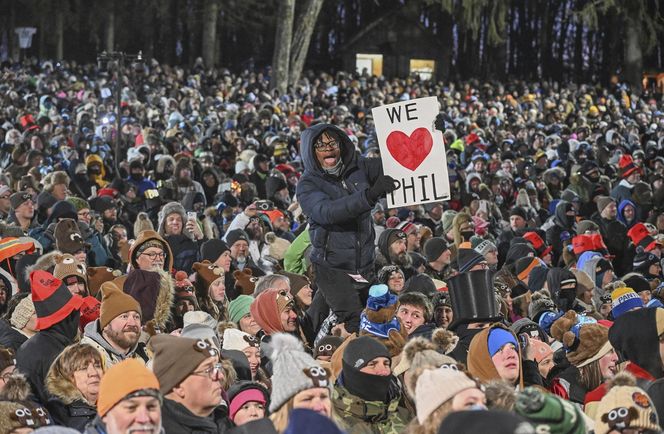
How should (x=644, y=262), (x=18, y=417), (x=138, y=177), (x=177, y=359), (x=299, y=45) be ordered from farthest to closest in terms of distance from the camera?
(x=299, y=45) < (x=138, y=177) < (x=644, y=262) < (x=177, y=359) < (x=18, y=417)

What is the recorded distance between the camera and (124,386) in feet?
16.6

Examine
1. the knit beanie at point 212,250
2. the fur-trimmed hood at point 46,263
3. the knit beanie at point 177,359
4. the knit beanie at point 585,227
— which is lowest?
the knit beanie at point 585,227

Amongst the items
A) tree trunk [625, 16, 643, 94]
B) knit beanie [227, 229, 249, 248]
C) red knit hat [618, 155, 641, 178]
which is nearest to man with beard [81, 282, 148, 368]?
knit beanie [227, 229, 249, 248]

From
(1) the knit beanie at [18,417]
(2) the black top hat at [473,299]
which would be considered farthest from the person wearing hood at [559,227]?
(1) the knit beanie at [18,417]

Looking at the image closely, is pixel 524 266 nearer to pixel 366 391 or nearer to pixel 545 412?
pixel 366 391

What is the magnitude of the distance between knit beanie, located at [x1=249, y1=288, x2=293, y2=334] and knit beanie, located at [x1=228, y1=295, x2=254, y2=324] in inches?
10.6

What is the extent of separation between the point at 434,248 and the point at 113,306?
5.15 metres

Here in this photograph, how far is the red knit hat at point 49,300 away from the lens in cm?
746

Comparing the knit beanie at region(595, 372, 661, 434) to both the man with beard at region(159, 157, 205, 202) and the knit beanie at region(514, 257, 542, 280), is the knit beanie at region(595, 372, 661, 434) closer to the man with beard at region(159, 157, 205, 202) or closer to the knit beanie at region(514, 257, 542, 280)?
the knit beanie at region(514, 257, 542, 280)

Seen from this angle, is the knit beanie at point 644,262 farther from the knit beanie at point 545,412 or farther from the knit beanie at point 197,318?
the knit beanie at point 545,412

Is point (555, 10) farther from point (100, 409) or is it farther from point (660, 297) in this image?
point (100, 409)

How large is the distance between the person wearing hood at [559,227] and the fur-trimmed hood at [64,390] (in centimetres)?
940

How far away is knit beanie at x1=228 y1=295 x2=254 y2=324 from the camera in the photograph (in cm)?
884

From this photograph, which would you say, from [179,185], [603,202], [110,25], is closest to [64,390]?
[179,185]
